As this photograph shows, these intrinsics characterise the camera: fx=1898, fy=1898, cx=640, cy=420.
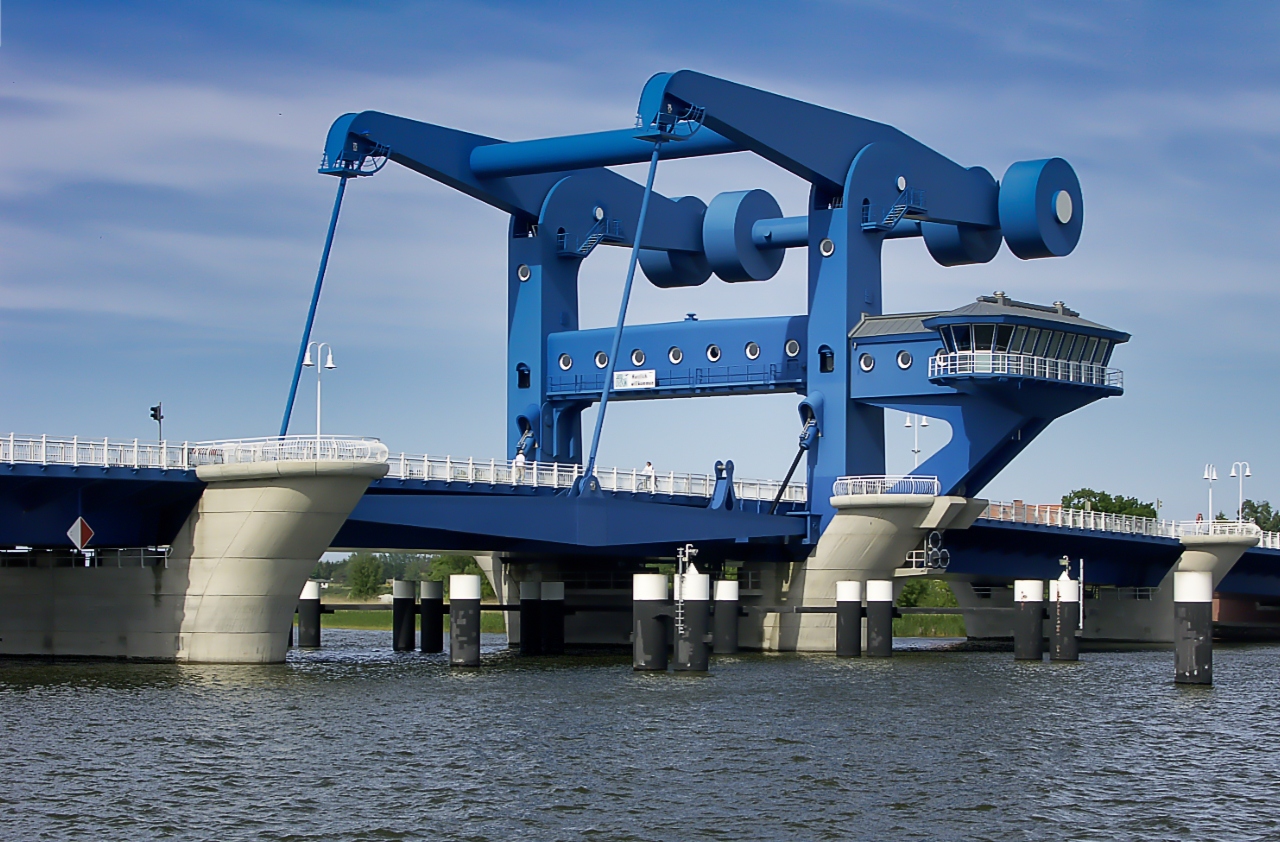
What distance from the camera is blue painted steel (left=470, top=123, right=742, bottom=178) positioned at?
7356 centimetres

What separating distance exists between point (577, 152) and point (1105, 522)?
3276 cm

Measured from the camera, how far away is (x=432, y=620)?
8075 cm

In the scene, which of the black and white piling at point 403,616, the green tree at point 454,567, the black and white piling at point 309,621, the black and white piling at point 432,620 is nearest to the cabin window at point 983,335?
the black and white piling at point 432,620

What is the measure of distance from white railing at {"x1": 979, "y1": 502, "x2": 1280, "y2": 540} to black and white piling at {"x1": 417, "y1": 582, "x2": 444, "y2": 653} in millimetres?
23687

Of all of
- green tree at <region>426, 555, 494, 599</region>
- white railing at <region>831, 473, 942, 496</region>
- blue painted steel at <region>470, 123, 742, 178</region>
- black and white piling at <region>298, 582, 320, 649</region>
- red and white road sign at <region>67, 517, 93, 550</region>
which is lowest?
black and white piling at <region>298, 582, 320, 649</region>

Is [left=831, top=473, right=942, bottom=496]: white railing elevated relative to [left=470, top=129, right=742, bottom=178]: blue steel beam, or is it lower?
lower

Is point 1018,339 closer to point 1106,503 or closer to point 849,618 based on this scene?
point 849,618

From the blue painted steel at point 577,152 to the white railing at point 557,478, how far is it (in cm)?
1217

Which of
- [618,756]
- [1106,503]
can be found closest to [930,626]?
[1106,503]

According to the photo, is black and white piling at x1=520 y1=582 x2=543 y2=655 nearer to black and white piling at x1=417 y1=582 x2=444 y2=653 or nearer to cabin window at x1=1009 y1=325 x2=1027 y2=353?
black and white piling at x1=417 y1=582 x2=444 y2=653

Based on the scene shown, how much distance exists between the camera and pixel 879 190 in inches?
3059

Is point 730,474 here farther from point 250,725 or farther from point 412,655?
point 250,725

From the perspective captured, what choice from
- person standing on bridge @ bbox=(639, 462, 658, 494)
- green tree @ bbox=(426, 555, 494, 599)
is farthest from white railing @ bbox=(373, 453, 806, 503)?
green tree @ bbox=(426, 555, 494, 599)

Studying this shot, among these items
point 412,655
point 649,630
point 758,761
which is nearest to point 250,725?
point 758,761
